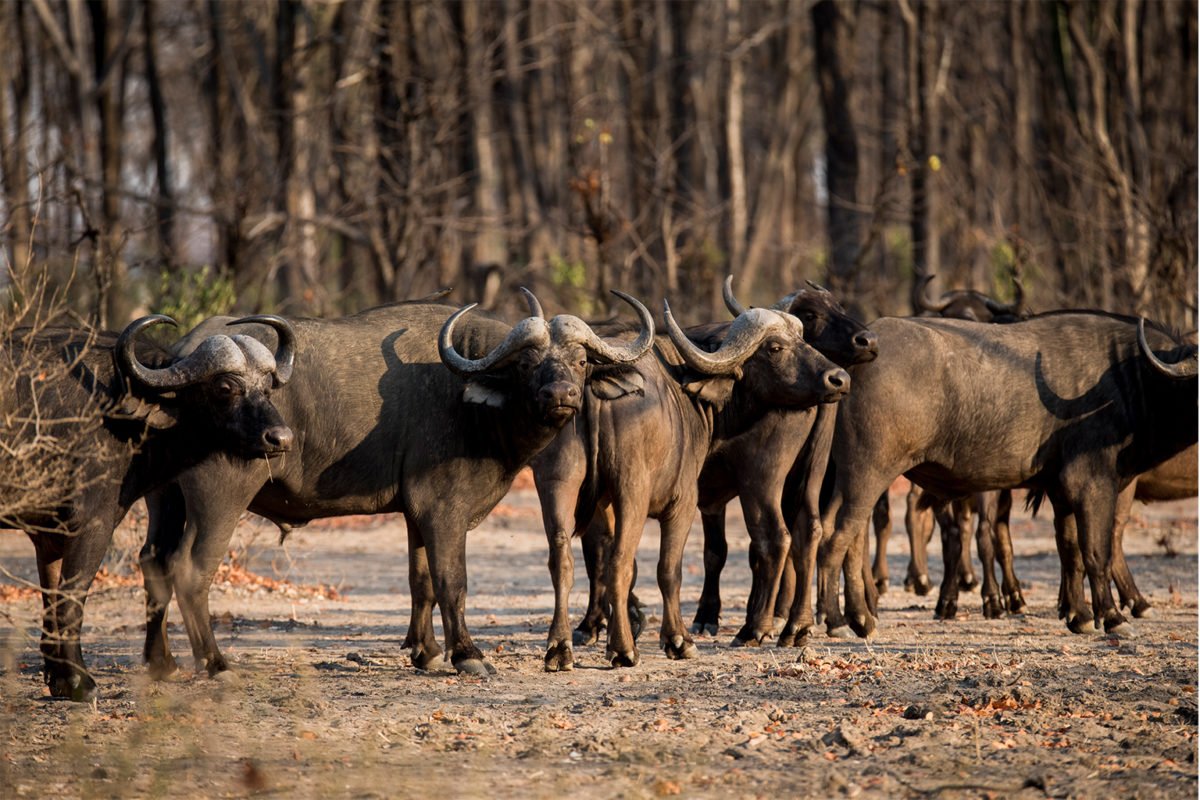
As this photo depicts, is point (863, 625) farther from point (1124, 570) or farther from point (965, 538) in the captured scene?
point (1124, 570)

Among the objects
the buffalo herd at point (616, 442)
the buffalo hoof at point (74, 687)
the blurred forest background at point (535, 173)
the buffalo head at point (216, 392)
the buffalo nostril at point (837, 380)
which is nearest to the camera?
the buffalo hoof at point (74, 687)

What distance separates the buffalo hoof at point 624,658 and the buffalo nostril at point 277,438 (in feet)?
7.52

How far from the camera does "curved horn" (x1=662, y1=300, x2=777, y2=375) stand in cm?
1016

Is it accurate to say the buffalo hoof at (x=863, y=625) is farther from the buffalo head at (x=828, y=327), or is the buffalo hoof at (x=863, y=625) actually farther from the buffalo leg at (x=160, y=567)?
the buffalo leg at (x=160, y=567)

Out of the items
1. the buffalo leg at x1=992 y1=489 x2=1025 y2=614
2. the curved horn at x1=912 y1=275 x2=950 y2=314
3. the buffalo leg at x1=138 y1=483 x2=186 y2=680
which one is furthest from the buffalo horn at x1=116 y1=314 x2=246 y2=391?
the curved horn at x1=912 y1=275 x2=950 y2=314

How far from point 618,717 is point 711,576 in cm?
336

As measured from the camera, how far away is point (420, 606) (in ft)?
32.1

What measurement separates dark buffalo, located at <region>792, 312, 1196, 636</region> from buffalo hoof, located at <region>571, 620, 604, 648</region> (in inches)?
52.7

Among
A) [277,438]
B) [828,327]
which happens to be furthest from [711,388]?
[277,438]

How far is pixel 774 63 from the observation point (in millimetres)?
41188

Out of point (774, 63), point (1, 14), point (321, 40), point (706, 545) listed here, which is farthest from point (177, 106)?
point (706, 545)

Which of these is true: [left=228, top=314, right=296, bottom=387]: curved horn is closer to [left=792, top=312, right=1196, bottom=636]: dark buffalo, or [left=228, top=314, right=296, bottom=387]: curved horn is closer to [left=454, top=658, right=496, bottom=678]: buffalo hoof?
[left=454, top=658, right=496, bottom=678]: buffalo hoof

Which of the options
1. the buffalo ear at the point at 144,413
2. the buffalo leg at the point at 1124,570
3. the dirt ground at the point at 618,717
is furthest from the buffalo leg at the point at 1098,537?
the buffalo ear at the point at 144,413

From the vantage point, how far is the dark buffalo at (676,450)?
954cm
